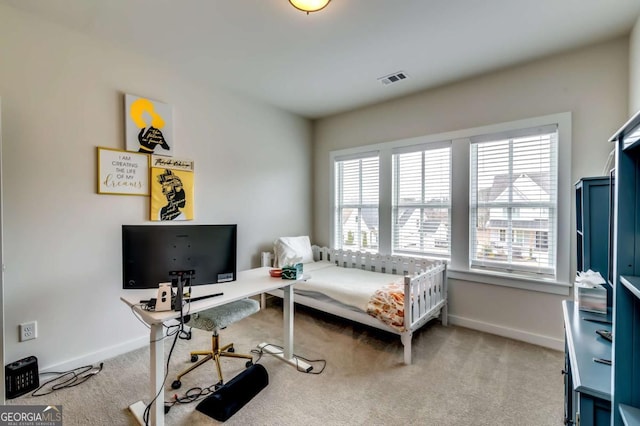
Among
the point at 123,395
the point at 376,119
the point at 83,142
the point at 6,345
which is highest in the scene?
the point at 376,119

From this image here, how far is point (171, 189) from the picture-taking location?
2873 millimetres

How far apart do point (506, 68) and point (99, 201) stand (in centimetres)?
405

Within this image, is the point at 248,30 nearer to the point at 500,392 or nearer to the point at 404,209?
the point at 404,209

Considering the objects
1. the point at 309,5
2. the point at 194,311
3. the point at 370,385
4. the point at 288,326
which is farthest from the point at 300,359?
the point at 309,5

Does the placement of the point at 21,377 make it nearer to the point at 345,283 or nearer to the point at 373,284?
the point at 345,283

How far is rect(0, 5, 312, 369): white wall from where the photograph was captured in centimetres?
208

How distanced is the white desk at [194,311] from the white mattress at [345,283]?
39cm

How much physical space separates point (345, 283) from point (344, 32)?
2382 millimetres

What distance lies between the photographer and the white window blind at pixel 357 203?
3.96m

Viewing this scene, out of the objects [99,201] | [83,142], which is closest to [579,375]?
[99,201]

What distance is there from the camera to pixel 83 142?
93.4 inches

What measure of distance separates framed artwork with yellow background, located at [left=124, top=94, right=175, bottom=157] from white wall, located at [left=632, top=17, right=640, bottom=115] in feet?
12.9

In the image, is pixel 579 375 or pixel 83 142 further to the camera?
pixel 83 142

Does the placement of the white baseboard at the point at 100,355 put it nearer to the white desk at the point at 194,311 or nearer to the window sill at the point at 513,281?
the white desk at the point at 194,311
